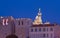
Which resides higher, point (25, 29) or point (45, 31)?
point (25, 29)

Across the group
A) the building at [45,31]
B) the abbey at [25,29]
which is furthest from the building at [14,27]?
the building at [45,31]

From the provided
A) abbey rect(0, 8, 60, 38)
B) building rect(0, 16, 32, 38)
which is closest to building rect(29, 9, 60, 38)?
abbey rect(0, 8, 60, 38)

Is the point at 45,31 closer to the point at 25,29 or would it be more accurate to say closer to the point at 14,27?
the point at 25,29

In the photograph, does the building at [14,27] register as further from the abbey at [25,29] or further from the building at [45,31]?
the building at [45,31]

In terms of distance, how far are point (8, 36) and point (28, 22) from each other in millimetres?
2856

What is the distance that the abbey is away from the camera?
102 feet

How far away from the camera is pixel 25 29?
Result: 105 ft

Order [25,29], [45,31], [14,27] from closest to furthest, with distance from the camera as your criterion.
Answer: [45,31] → [25,29] → [14,27]

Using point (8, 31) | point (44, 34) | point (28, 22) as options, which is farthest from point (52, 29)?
point (8, 31)

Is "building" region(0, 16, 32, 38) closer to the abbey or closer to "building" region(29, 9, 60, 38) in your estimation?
the abbey

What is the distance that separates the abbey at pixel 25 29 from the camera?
102 ft

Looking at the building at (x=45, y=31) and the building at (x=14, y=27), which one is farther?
the building at (x=14, y=27)

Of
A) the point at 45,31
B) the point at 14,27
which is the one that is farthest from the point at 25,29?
the point at 45,31

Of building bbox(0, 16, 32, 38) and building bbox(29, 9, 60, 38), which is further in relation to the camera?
building bbox(0, 16, 32, 38)
